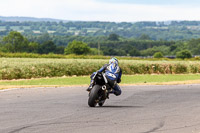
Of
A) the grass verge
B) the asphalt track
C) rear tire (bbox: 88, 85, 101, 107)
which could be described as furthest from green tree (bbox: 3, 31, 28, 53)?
rear tire (bbox: 88, 85, 101, 107)

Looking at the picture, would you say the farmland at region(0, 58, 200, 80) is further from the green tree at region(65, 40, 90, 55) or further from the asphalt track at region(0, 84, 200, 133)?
the green tree at region(65, 40, 90, 55)

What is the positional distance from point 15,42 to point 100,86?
131 m

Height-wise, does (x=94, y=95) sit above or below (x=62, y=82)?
above

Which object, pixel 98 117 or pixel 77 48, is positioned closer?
pixel 98 117

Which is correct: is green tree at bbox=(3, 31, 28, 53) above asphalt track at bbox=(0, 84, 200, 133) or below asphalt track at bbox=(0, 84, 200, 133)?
below

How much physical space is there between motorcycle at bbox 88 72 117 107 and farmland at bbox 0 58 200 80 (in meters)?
18.9

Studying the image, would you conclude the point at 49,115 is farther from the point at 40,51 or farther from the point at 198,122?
the point at 40,51

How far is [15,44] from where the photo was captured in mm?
142000

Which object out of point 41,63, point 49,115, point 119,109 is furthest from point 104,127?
point 41,63

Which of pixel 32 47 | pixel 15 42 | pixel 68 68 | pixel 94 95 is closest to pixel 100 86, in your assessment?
pixel 94 95

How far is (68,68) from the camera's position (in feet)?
123

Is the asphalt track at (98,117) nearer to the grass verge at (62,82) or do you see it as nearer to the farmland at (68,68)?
the grass verge at (62,82)

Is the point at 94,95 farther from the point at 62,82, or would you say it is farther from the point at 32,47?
the point at 32,47

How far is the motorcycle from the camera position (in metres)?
14.1
